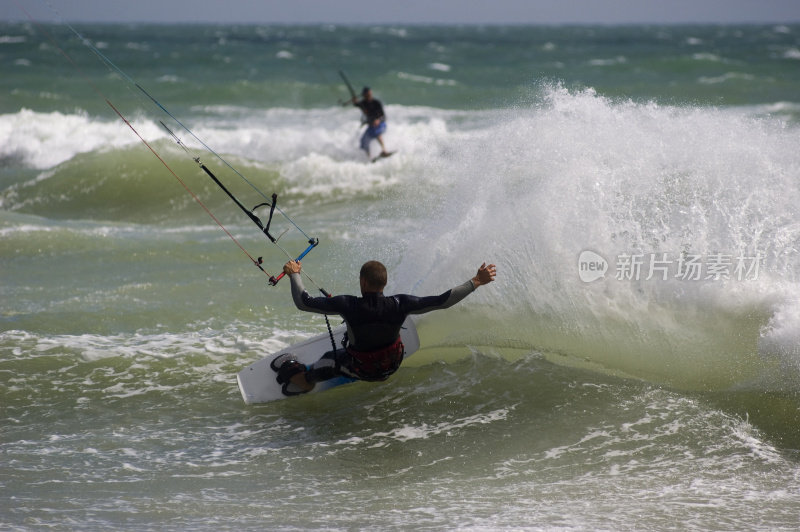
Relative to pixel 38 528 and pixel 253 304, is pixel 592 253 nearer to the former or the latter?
pixel 253 304

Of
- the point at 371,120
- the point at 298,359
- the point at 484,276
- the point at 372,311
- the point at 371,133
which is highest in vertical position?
the point at 371,120

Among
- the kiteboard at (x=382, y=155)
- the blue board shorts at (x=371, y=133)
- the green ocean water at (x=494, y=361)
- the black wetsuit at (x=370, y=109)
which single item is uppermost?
the black wetsuit at (x=370, y=109)

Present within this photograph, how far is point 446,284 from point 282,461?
203cm

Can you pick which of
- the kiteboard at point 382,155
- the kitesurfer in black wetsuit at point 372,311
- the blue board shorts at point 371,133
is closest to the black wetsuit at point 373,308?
the kitesurfer in black wetsuit at point 372,311

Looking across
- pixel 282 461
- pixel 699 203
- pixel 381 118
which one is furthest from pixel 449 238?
pixel 381 118

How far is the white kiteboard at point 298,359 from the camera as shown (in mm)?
6238

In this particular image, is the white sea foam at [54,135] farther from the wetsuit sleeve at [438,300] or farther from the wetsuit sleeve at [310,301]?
the wetsuit sleeve at [438,300]

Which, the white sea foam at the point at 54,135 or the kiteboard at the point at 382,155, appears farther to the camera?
the white sea foam at the point at 54,135
